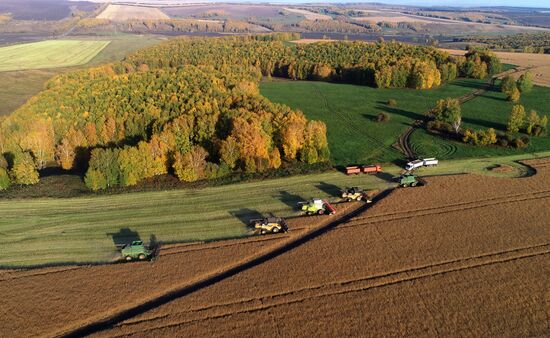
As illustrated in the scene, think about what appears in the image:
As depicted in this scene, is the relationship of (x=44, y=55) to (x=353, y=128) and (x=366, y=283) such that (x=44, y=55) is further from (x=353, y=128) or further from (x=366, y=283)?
(x=366, y=283)

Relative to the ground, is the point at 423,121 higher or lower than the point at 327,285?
higher

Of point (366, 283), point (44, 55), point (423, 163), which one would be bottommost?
point (366, 283)

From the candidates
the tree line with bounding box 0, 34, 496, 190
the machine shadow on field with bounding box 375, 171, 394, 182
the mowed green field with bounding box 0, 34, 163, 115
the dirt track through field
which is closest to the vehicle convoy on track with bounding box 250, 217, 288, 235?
the tree line with bounding box 0, 34, 496, 190

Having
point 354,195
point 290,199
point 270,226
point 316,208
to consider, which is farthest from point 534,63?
point 270,226

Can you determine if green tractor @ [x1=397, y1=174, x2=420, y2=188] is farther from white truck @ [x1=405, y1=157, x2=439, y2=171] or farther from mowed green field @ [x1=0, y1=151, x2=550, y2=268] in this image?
white truck @ [x1=405, y1=157, x2=439, y2=171]

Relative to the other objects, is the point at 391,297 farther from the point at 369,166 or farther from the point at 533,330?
the point at 369,166

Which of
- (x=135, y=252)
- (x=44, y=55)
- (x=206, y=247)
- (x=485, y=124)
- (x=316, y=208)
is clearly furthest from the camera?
(x=44, y=55)

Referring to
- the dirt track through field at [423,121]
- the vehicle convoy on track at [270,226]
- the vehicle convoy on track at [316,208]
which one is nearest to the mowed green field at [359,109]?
the dirt track through field at [423,121]

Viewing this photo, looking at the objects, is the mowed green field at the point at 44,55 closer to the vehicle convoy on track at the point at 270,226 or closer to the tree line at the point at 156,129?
the tree line at the point at 156,129
